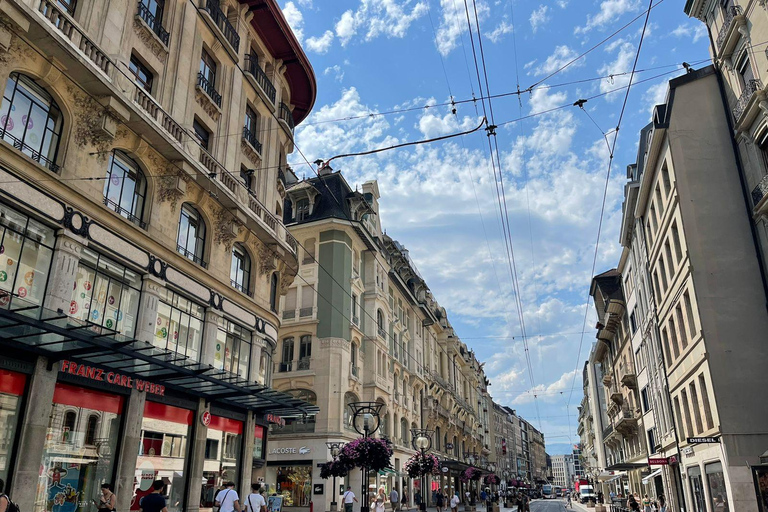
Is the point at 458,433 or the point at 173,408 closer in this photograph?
the point at 173,408

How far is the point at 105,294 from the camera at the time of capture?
15469 millimetres

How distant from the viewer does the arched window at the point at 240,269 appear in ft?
73.2

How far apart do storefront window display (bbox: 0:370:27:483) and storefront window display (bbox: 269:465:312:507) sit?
22.7 metres

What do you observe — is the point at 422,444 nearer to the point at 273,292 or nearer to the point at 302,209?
the point at 273,292

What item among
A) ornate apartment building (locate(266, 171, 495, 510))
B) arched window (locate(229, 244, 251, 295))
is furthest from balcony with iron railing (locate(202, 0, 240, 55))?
ornate apartment building (locate(266, 171, 495, 510))

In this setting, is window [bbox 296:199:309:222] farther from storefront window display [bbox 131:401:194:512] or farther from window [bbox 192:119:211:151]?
storefront window display [bbox 131:401:194:512]

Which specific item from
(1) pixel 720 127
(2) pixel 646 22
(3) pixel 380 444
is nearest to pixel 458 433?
(3) pixel 380 444

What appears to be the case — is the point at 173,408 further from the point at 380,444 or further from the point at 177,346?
the point at 380,444

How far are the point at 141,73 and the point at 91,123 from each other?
3675 millimetres

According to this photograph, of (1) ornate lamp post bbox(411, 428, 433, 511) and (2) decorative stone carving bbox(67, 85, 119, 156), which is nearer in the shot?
(2) decorative stone carving bbox(67, 85, 119, 156)

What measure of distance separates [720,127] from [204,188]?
20.7 m

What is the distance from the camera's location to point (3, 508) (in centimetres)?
877

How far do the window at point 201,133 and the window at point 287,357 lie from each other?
18857 mm

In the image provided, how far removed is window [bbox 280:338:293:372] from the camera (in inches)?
1439
